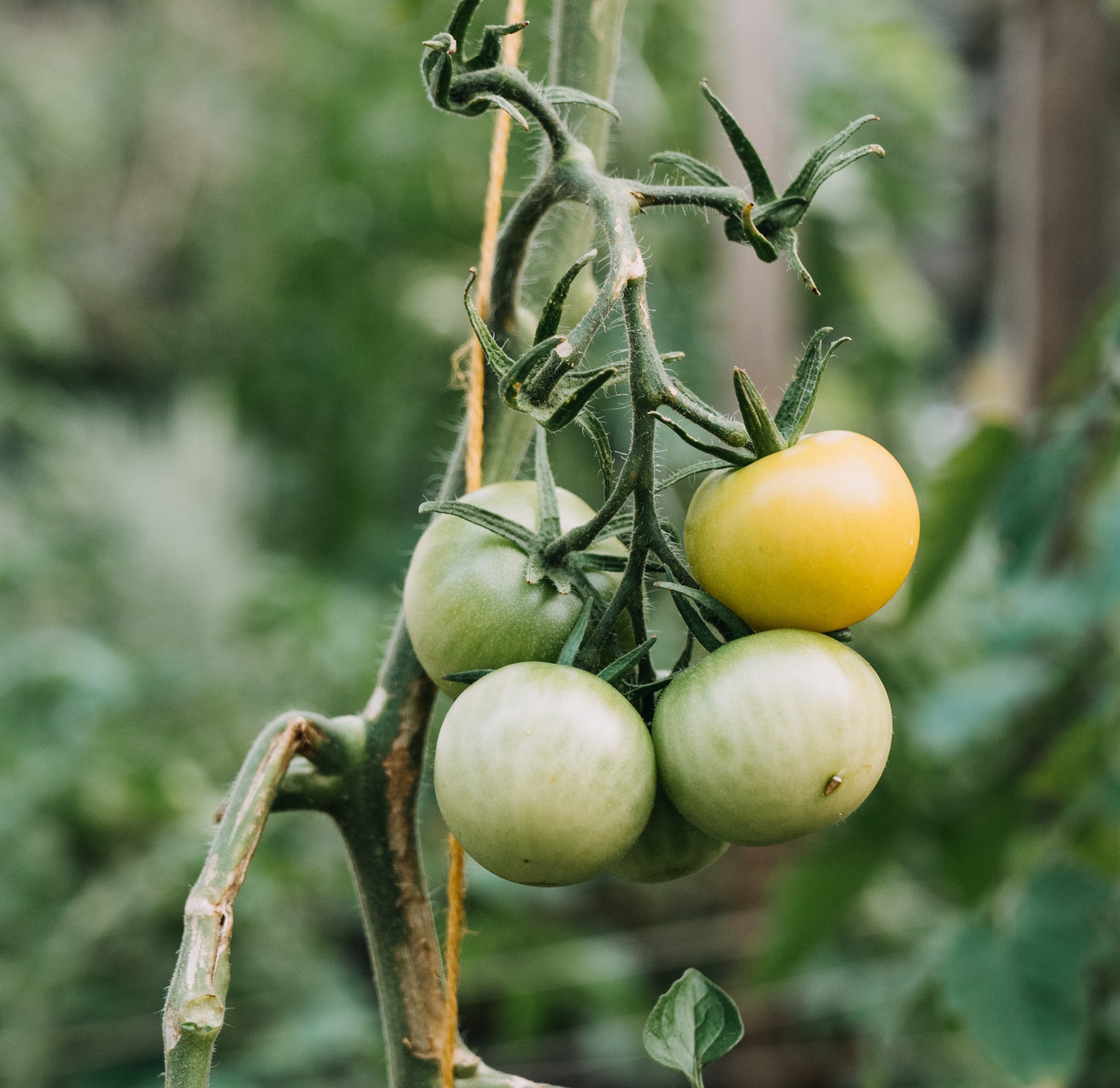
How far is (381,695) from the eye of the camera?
0.37 meters

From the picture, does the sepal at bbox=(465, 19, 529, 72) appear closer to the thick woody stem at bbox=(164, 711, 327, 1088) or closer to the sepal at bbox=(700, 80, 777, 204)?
the sepal at bbox=(700, 80, 777, 204)

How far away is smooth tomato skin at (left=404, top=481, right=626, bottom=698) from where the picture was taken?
0.32 m

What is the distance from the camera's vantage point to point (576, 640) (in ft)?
0.98

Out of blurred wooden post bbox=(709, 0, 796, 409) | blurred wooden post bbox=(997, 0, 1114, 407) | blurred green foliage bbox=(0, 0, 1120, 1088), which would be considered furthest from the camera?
blurred wooden post bbox=(709, 0, 796, 409)

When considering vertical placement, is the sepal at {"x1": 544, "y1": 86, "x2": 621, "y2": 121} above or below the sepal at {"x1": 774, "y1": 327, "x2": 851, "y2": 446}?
above

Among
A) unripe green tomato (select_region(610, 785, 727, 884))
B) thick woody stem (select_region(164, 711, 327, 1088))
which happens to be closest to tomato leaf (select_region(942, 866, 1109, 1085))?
unripe green tomato (select_region(610, 785, 727, 884))

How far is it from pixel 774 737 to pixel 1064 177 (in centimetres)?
146

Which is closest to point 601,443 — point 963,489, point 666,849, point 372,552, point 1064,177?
point 666,849

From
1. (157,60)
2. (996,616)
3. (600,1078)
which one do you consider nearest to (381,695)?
(996,616)

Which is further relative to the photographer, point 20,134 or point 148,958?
point 20,134

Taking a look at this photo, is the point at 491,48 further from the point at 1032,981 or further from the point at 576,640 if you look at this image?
the point at 1032,981

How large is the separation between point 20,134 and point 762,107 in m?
2.70

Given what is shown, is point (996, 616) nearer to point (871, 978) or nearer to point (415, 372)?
point (871, 978)

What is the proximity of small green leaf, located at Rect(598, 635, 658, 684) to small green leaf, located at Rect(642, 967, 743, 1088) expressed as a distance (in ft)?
0.30
